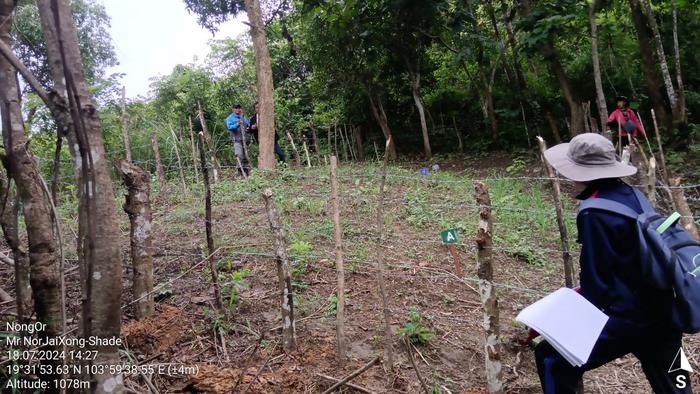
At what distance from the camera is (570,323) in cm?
188

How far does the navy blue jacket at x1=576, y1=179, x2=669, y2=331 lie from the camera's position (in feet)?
5.95

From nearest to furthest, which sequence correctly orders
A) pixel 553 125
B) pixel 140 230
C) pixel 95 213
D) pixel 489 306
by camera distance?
pixel 95 213 < pixel 489 306 < pixel 140 230 < pixel 553 125

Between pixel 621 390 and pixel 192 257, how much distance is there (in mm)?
3450

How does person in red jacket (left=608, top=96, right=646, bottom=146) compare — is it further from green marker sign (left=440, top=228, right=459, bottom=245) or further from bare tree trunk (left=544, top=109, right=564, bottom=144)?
green marker sign (left=440, top=228, right=459, bottom=245)

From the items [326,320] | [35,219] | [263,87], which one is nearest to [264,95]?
[263,87]

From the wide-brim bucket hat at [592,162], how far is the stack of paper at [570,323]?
19.2 inches

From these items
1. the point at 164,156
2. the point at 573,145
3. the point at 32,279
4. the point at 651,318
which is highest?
the point at 164,156

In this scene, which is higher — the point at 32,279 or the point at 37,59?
the point at 37,59

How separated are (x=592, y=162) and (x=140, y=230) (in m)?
2.65

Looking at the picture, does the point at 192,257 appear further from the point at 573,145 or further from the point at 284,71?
the point at 284,71

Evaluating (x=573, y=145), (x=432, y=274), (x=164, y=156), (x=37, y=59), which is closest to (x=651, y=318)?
(x=573, y=145)

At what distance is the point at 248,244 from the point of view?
482cm

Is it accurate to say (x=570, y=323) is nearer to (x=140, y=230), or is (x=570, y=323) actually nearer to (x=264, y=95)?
(x=140, y=230)

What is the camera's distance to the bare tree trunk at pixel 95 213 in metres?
1.52
